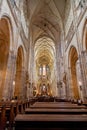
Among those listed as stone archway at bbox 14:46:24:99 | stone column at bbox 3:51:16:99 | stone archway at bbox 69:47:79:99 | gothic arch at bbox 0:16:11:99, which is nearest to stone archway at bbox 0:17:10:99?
gothic arch at bbox 0:16:11:99

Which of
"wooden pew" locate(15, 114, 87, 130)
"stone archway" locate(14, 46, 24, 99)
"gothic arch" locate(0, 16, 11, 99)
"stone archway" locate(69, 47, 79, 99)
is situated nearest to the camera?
"wooden pew" locate(15, 114, 87, 130)

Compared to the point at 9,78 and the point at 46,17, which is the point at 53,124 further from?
the point at 46,17

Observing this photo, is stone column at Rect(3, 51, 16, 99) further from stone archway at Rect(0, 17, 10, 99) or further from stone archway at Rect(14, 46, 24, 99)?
stone archway at Rect(14, 46, 24, 99)

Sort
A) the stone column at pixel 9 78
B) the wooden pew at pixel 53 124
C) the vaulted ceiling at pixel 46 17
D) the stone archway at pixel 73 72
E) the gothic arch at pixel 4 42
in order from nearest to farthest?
the wooden pew at pixel 53 124
the stone column at pixel 9 78
the gothic arch at pixel 4 42
the stone archway at pixel 73 72
the vaulted ceiling at pixel 46 17

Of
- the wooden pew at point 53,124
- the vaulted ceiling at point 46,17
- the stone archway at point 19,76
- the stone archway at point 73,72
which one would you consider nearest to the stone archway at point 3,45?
the stone archway at point 19,76

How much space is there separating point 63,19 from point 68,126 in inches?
762

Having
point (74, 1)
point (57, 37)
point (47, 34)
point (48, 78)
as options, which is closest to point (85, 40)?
point (74, 1)

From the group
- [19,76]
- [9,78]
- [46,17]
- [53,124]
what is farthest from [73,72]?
[53,124]

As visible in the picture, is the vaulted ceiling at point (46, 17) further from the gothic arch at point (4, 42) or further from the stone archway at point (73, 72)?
the gothic arch at point (4, 42)

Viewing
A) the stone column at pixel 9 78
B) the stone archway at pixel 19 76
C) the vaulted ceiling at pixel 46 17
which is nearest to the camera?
the stone column at pixel 9 78

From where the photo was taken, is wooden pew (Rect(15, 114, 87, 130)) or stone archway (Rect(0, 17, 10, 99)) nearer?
wooden pew (Rect(15, 114, 87, 130))

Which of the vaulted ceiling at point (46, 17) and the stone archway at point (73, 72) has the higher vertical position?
the vaulted ceiling at point (46, 17)

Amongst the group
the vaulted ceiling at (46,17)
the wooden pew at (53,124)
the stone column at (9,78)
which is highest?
the vaulted ceiling at (46,17)

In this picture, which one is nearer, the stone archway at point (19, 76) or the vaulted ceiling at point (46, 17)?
the stone archway at point (19, 76)
